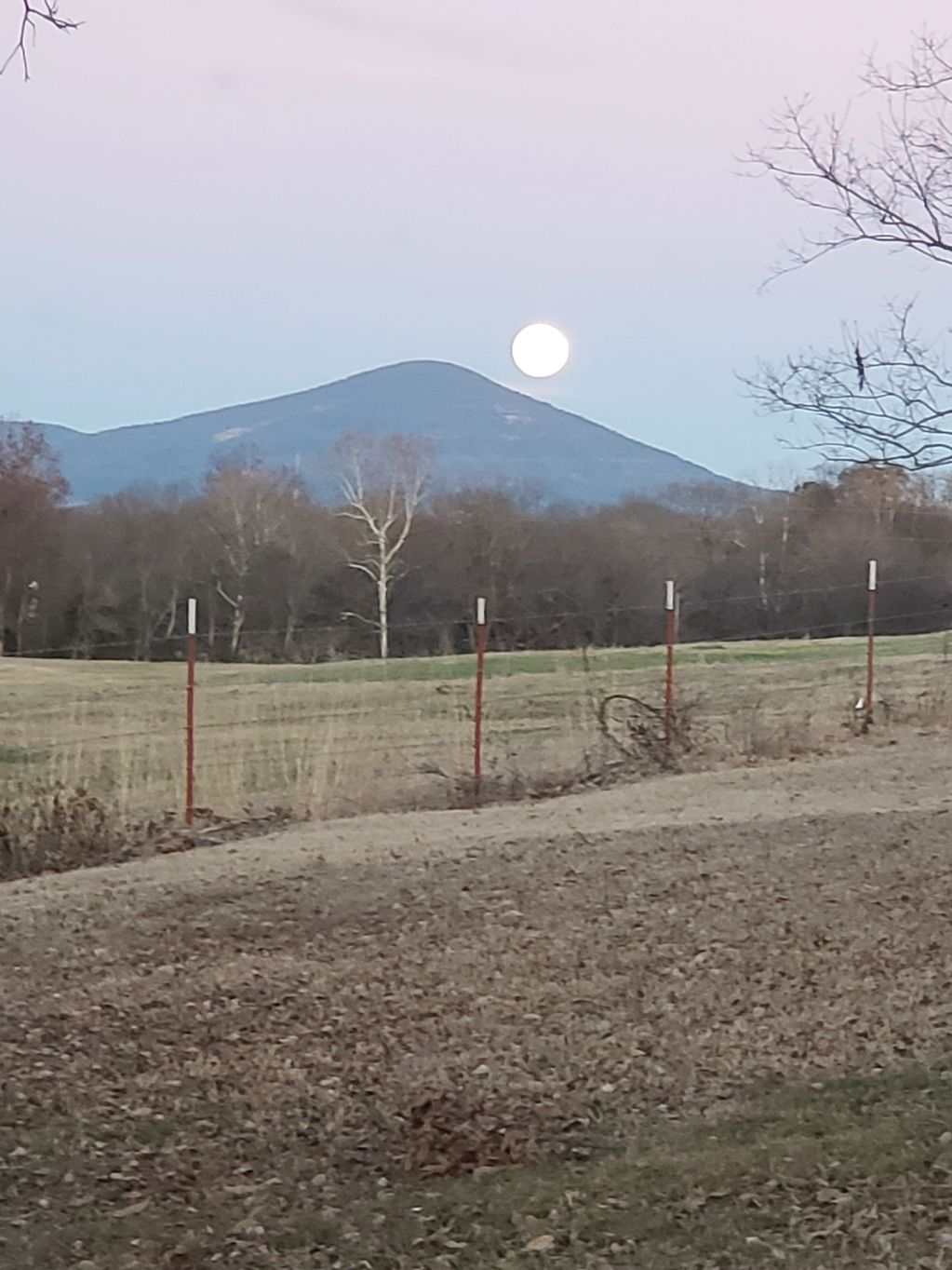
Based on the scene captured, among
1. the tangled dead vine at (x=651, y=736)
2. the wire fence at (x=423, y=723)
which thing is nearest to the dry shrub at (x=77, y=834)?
the wire fence at (x=423, y=723)

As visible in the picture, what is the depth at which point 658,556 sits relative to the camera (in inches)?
1703

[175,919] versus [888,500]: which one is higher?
[888,500]

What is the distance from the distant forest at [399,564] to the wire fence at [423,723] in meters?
8.56

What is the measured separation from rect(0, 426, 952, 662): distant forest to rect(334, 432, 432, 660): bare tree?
90mm

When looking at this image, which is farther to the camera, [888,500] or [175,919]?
[888,500]

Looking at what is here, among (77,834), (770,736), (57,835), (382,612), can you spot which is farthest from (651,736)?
(382,612)

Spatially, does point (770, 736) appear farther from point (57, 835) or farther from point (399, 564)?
point (399, 564)

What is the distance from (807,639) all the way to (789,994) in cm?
2992

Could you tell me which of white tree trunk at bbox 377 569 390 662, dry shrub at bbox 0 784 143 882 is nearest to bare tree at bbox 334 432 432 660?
white tree trunk at bbox 377 569 390 662

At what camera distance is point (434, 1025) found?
650 centimetres

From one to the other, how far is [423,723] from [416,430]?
4719 centimetres

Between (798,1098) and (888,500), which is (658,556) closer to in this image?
(888,500)

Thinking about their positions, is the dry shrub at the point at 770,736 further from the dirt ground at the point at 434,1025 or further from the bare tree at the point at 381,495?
the bare tree at the point at 381,495

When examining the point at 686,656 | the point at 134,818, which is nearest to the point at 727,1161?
the point at 134,818
